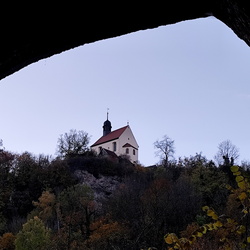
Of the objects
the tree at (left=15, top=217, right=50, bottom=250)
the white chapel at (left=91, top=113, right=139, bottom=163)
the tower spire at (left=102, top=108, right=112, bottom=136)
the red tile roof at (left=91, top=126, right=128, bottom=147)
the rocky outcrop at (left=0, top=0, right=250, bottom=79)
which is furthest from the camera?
the tower spire at (left=102, top=108, right=112, bottom=136)

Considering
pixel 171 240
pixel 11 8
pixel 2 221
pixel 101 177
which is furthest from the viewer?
pixel 101 177

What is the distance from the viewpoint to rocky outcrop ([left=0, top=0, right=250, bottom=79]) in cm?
105

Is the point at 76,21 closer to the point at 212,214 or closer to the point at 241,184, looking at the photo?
the point at 241,184

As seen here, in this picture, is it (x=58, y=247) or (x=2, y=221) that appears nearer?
(x=58, y=247)

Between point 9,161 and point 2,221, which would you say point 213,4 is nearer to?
point 2,221

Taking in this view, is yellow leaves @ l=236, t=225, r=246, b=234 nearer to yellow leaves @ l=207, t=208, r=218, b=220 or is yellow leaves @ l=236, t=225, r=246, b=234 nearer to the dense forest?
yellow leaves @ l=207, t=208, r=218, b=220

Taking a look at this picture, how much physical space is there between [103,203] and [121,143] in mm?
34477

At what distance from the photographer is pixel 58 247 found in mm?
19438

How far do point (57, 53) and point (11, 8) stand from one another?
A: 0.83ft

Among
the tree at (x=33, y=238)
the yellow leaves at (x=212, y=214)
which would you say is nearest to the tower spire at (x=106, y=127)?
the tree at (x=33, y=238)

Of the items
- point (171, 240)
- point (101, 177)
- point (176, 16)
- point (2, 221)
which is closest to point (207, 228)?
point (171, 240)

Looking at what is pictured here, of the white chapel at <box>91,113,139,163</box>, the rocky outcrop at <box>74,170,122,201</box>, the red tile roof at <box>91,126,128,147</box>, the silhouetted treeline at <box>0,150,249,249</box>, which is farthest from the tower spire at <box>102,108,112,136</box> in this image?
the rocky outcrop at <box>74,170,122,201</box>

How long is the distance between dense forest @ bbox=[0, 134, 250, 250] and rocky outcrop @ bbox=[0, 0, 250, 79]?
41.0 feet

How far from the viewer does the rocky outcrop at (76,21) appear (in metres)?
1.05
